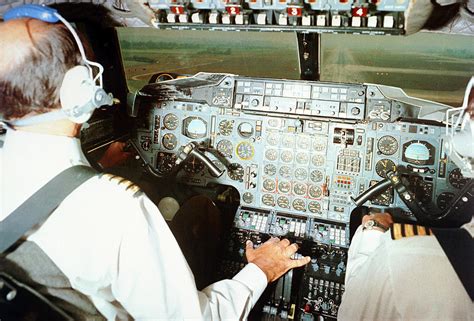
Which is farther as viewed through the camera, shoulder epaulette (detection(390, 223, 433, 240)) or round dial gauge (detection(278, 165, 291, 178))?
round dial gauge (detection(278, 165, 291, 178))

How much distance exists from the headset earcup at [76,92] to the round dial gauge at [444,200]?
109 inches

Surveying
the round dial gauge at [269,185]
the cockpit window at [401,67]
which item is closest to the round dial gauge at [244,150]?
the round dial gauge at [269,185]

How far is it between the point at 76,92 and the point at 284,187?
228cm

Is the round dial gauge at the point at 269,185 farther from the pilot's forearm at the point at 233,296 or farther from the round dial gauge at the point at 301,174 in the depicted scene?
the pilot's forearm at the point at 233,296

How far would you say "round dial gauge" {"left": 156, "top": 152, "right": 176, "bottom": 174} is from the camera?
123 inches

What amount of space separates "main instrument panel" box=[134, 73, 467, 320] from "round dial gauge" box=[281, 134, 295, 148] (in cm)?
1

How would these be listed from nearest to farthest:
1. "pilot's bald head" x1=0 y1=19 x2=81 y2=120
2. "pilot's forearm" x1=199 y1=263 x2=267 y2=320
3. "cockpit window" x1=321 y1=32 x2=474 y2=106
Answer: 1. "pilot's bald head" x1=0 y1=19 x2=81 y2=120
2. "pilot's forearm" x1=199 y1=263 x2=267 y2=320
3. "cockpit window" x1=321 y1=32 x2=474 y2=106

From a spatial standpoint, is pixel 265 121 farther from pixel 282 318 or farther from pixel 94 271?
pixel 94 271

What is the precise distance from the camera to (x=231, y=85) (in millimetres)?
2789

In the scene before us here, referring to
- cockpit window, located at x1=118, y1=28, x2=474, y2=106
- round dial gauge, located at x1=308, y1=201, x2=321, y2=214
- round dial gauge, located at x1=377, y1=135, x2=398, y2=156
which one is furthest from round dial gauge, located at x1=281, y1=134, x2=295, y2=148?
cockpit window, located at x1=118, y1=28, x2=474, y2=106

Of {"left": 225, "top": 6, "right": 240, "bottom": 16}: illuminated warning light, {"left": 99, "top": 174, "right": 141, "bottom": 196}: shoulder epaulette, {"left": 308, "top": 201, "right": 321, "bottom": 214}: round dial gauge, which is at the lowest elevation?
{"left": 308, "top": 201, "right": 321, "bottom": 214}: round dial gauge

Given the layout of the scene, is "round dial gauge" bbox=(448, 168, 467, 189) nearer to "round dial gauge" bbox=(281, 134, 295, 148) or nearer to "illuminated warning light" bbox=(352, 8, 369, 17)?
"round dial gauge" bbox=(281, 134, 295, 148)

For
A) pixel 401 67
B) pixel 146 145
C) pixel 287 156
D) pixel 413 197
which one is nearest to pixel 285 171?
pixel 287 156

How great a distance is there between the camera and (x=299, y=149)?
9.36 feet
